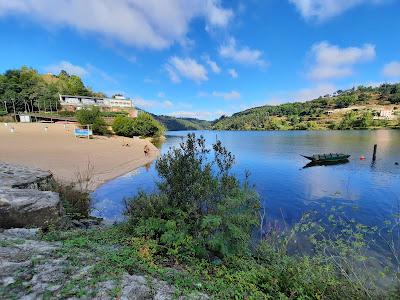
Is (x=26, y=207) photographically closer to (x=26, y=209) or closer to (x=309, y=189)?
(x=26, y=209)

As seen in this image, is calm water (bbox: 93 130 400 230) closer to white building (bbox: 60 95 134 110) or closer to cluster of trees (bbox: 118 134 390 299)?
cluster of trees (bbox: 118 134 390 299)

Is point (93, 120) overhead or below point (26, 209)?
overhead

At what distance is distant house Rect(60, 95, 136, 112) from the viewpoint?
103 metres

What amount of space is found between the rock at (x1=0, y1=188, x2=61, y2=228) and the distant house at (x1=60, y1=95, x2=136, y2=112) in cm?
10837

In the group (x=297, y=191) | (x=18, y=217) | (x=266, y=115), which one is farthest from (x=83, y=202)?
(x=266, y=115)

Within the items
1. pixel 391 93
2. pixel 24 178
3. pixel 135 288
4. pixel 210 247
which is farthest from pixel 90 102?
pixel 391 93

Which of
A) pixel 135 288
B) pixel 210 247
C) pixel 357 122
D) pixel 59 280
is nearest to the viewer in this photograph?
pixel 59 280

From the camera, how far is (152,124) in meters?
81.5

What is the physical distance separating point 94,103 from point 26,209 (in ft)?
383

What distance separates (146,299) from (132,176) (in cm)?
2210

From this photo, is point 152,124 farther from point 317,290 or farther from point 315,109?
point 315,109

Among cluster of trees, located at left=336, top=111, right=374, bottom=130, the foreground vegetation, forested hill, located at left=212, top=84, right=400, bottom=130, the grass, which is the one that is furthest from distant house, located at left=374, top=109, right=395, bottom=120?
the grass

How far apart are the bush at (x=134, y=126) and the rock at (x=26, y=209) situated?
67.7 meters

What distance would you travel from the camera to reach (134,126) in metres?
73.8
